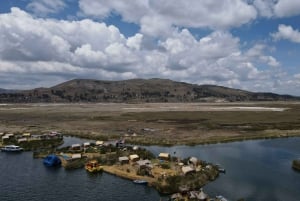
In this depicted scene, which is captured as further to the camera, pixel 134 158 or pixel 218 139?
pixel 218 139

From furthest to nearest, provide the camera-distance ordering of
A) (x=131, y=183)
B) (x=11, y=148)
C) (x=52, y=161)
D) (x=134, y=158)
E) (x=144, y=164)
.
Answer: (x=11, y=148) → (x=52, y=161) → (x=134, y=158) → (x=144, y=164) → (x=131, y=183)

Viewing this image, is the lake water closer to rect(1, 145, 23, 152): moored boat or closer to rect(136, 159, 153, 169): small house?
rect(1, 145, 23, 152): moored boat

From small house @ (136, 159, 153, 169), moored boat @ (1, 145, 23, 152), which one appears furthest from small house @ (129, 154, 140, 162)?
moored boat @ (1, 145, 23, 152)

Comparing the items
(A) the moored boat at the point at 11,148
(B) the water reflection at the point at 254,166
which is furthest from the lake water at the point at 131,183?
(A) the moored boat at the point at 11,148

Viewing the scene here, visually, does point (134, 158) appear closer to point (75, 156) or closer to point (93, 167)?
point (93, 167)

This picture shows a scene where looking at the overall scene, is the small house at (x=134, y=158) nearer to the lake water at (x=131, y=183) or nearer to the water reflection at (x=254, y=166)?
the lake water at (x=131, y=183)

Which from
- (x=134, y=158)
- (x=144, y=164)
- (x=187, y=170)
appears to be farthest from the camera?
(x=134, y=158)

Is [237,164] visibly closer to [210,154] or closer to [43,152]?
[210,154]

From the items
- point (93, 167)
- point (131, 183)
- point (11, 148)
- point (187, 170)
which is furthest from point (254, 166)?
point (11, 148)

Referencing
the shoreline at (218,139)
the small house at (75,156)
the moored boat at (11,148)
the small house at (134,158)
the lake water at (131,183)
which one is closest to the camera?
the lake water at (131,183)

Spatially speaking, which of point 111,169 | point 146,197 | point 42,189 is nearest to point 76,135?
point 111,169
